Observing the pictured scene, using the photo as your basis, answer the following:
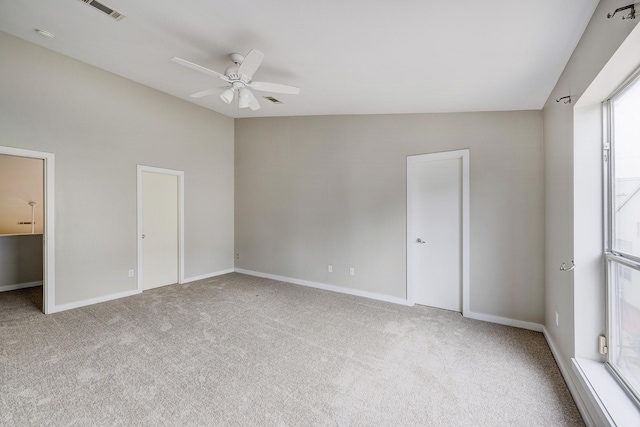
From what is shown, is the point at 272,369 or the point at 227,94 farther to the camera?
the point at 227,94

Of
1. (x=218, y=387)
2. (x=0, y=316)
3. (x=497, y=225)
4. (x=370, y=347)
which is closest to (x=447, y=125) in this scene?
(x=497, y=225)

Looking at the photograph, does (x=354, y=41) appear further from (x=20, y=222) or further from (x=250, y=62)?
(x=20, y=222)

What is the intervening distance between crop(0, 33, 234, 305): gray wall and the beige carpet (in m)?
0.72

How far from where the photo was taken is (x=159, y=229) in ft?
15.0

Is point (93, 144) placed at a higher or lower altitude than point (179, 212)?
higher

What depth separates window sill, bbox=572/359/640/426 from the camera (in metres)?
1.46

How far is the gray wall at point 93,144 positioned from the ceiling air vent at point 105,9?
1.72 metres

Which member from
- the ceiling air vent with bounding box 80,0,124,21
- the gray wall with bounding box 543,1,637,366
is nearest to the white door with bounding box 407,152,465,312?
the gray wall with bounding box 543,1,637,366

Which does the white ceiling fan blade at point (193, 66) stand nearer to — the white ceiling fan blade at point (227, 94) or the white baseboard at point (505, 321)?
the white ceiling fan blade at point (227, 94)

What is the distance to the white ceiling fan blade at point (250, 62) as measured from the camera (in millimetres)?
2225

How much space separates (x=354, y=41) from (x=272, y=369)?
2.78m

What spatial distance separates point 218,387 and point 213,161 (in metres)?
4.22

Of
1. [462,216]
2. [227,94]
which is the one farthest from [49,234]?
[462,216]

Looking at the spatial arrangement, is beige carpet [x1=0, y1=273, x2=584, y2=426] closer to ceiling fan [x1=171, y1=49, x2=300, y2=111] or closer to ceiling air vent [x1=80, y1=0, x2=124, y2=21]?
ceiling fan [x1=171, y1=49, x2=300, y2=111]
